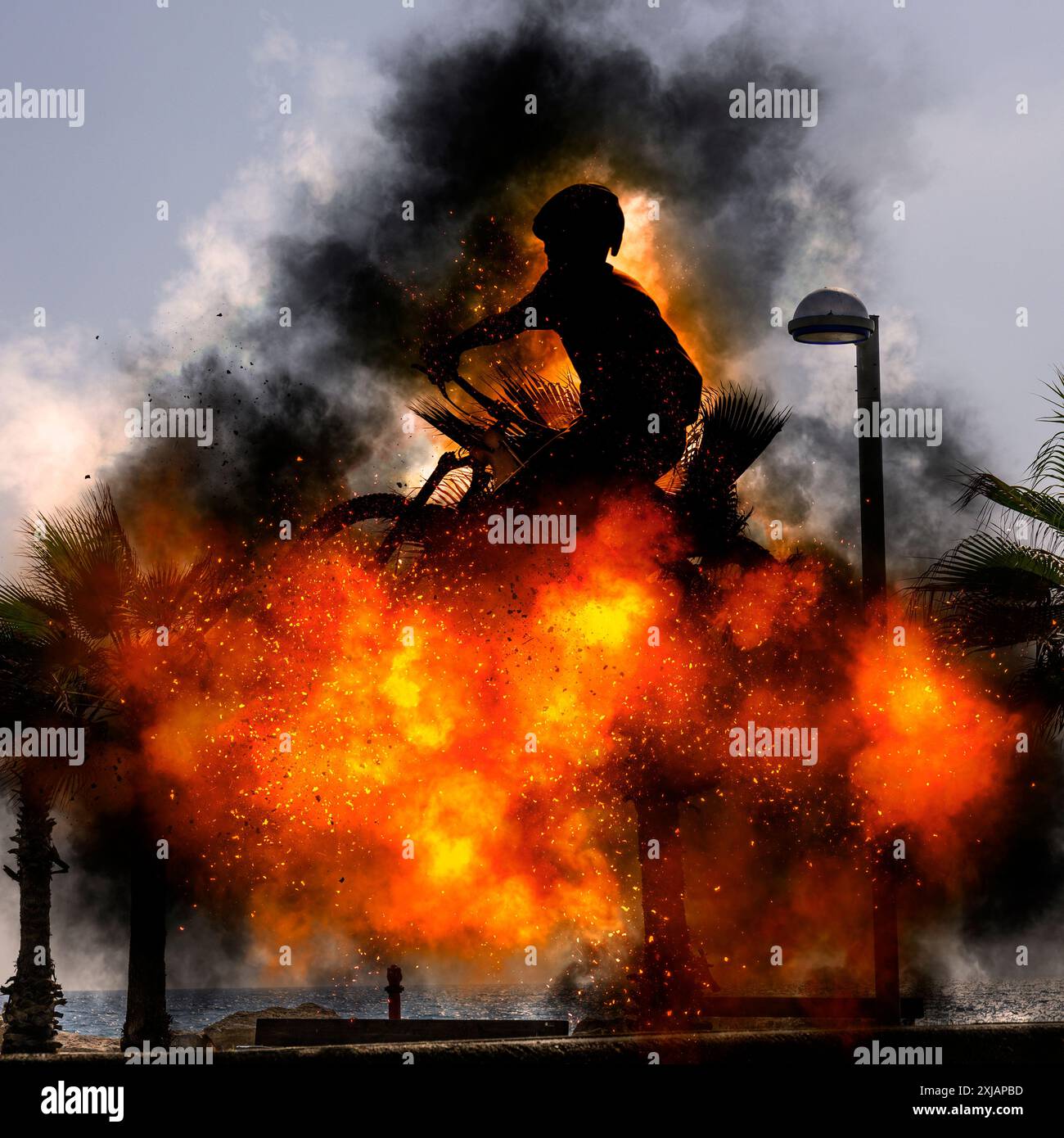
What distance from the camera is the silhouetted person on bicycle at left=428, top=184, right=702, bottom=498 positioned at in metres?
17.8

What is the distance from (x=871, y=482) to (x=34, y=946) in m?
13.9

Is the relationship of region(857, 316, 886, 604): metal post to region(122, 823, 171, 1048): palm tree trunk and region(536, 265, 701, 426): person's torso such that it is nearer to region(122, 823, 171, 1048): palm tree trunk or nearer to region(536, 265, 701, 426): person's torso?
region(536, 265, 701, 426): person's torso

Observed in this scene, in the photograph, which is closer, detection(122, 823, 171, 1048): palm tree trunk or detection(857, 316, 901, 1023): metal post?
detection(857, 316, 901, 1023): metal post

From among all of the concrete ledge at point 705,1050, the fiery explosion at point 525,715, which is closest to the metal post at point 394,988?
the fiery explosion at point 525,715

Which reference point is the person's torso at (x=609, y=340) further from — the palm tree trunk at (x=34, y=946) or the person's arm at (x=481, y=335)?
the palm tree trunk at (x=34, y=946)

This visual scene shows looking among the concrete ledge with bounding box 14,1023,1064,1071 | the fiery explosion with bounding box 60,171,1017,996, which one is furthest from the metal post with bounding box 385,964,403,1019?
the concrete ledge with bounding box 14,1023,1064,1071

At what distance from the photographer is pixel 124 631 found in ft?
63.6

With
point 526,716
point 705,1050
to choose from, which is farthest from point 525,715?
point 705,1050

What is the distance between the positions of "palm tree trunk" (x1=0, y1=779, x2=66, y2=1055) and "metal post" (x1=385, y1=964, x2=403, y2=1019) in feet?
16.2

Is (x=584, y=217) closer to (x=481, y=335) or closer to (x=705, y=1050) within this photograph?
(x=481, y=335)

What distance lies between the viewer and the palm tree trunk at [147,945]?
19.8 m

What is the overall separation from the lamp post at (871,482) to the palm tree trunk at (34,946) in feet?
40.2
